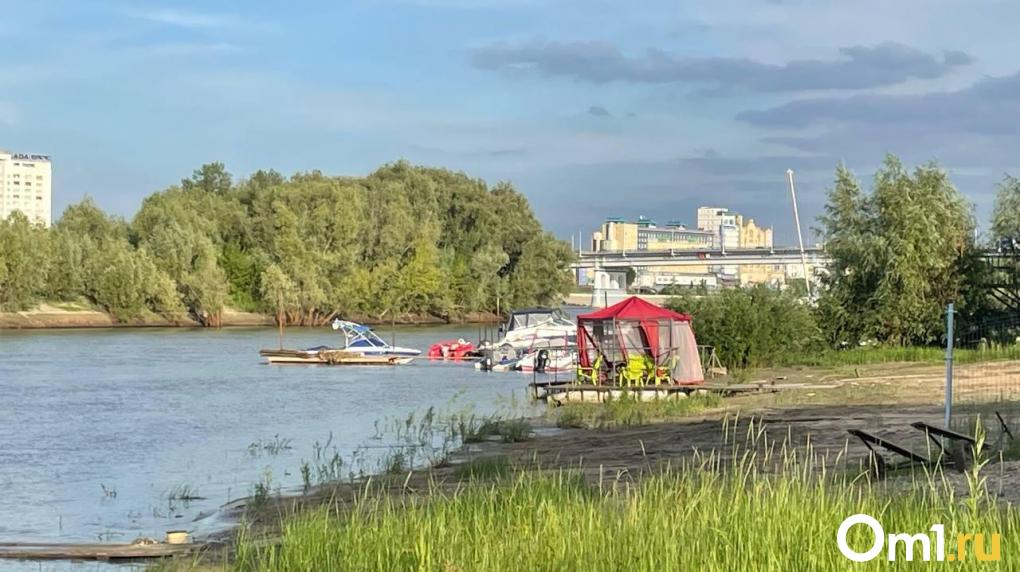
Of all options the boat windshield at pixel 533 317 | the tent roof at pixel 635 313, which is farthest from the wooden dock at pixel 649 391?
the boat windshield at pixel 533 317

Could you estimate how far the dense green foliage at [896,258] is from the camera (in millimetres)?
42469

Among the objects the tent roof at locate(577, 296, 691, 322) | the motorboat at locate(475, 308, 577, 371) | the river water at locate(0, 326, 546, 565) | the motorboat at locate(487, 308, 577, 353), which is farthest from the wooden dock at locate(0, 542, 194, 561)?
the motorboat at locate(487, 308, 577, 353)

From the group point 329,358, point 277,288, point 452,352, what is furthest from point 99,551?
point 277,288

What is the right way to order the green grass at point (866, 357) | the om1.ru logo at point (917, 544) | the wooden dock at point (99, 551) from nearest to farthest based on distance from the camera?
the om1.ru logo at point (917, 544) → the wooden dock at point (99, 551) → the green grass at point (866, 357)

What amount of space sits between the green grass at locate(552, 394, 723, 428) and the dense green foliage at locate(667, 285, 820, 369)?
11416mm

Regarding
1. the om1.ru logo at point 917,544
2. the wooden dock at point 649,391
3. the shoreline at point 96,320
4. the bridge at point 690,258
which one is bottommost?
the wooden dock at point 649,391

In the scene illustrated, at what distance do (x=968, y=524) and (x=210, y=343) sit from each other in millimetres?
70535

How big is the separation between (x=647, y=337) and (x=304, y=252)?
70.3 m

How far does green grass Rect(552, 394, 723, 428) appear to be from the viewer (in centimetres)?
2772

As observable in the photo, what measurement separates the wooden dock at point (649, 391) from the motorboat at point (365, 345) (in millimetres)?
27058

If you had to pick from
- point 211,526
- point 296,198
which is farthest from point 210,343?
point 211,526

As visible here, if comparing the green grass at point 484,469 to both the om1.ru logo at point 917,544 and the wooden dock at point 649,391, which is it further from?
the wooden dock at point 649,391

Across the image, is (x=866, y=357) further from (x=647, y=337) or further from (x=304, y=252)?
(x=304, y=252)

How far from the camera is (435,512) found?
11648 mm
